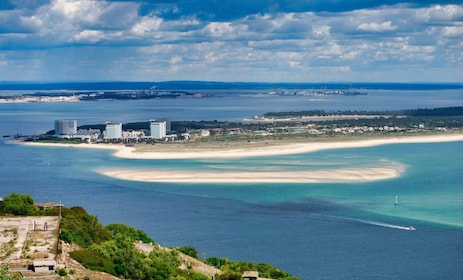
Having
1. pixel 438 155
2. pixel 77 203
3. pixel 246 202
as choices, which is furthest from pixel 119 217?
pixel 438 155

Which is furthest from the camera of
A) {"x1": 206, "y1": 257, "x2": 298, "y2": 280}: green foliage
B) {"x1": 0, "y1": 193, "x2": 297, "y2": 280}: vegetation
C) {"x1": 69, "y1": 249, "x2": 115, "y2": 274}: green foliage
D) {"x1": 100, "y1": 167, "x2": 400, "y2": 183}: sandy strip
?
{"x1": 100, "y1": 167, "x2": 400, "y2": 183}: sandy strip

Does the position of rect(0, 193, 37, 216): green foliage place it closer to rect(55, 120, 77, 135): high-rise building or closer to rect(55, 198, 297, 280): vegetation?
rect(55, 198, 297, 280): vegetation

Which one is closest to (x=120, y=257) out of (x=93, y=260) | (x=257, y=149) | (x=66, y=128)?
(x=93, y=260)

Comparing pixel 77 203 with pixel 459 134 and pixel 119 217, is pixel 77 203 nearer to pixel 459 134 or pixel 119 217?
pixel 119 217

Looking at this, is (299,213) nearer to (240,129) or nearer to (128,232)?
(128,232)

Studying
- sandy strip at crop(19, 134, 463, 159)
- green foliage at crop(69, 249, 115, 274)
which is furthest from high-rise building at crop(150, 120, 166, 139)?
green foliage at crop(69, 249, 115, 274)

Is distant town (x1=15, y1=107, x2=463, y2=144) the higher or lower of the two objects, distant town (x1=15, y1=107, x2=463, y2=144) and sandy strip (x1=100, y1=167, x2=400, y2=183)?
the higher
